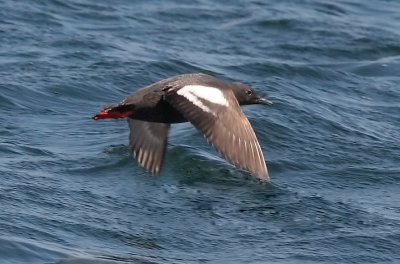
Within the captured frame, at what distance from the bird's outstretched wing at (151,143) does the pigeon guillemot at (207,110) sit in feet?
2.65

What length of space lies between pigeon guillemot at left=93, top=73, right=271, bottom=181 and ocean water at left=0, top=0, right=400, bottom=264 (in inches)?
32.1

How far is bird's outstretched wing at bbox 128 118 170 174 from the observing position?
34.0ft

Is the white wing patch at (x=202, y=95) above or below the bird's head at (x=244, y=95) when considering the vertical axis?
above

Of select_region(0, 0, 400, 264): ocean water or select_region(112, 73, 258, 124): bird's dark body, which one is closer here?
select_region(112, 73, 258, 124): bird's dark body

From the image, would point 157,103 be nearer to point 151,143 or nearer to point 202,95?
point 202,95

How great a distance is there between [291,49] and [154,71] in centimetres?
240

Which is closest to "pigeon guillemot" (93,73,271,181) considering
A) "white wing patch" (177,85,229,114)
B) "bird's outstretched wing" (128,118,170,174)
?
"white wing patch" (177,85,229,114)

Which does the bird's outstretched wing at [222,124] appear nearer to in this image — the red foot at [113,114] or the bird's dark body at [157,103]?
the bird's dark body at [157,103]

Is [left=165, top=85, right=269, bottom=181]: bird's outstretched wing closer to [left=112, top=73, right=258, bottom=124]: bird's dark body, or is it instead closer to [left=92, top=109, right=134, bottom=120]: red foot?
[left=112, top=73, right=258, bottom=124]: bird's dark body

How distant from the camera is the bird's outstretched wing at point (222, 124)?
872 centimetres

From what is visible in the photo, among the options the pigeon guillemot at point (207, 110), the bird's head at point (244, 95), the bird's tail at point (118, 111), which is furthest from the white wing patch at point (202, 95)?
the bird's head at point (244, 95)

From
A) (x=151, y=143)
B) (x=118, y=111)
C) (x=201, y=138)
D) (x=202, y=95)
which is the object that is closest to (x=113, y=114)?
(x=118, y=111)

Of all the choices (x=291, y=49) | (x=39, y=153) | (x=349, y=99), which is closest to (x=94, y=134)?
(x=39, y=153)

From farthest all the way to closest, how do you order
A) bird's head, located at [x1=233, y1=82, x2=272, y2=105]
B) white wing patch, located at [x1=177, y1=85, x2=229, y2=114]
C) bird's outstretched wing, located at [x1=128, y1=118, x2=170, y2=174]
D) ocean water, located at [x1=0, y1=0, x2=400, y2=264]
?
bird's outstretched wing, located at [x1=128, y1=118, x2=170, y2=174], bird's head, located at [x1=233, y1=82, x2=272, y2=105], ocean water, located at [x1=0, y1=0, x2=400, y2=264], white wing patch, located at [x1=177, y1=85, x2=229, y2=114]
